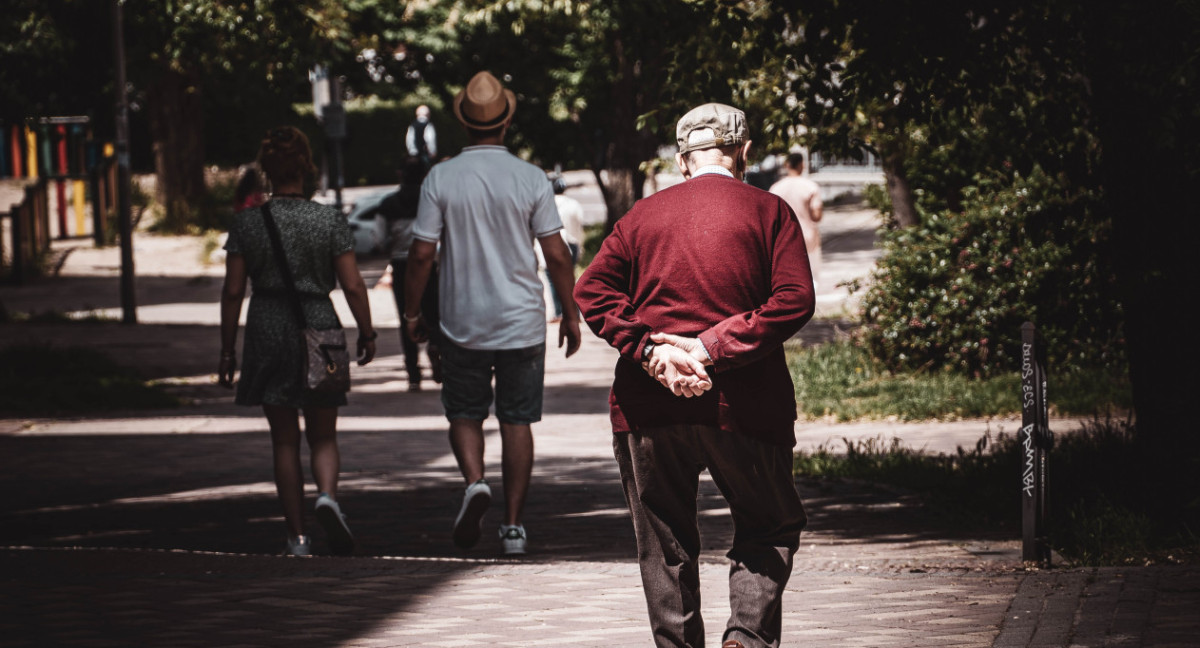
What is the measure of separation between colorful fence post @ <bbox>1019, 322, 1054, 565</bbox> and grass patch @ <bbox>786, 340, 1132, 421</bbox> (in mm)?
4005

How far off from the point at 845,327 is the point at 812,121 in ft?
28.4

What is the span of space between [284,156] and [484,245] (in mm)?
921

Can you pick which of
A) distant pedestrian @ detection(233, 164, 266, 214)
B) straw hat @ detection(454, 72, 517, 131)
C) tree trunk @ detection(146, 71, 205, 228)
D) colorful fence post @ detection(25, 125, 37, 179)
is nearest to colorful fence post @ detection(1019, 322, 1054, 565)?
straw hat @ detection(454, 72, 517, 131)

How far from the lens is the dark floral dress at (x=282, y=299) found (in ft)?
21.5

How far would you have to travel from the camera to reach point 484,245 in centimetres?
649

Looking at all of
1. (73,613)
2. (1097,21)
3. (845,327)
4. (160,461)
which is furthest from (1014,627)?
(845,327)

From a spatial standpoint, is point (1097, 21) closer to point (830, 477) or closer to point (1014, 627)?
point (1014, 627)

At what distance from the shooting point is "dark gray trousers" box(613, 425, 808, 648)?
417 cm

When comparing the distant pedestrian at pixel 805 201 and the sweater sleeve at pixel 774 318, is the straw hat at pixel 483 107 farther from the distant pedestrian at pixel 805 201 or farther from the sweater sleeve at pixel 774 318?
the distant pedestrian at pixel 805 201

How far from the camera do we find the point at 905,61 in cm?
677

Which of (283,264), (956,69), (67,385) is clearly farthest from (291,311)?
(67,385)

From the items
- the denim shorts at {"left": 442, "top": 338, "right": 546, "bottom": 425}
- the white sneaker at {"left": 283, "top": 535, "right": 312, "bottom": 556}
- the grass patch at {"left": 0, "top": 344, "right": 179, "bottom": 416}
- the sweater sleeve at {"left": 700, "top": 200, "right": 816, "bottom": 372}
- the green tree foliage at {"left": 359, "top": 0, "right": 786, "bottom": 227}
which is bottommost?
the grass patch at {"left": 0, "top": 344, "right": 179, "bottom": 416}

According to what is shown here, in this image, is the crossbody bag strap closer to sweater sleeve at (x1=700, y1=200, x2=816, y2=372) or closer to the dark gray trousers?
the dark gray trousers

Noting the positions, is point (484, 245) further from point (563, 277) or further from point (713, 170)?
point (713, 170)
